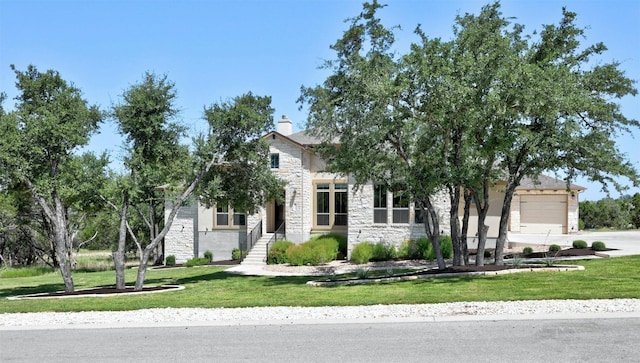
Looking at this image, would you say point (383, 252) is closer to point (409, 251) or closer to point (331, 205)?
point (409, 251)

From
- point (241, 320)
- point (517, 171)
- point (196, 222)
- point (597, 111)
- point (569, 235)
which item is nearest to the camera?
point (241, 320)

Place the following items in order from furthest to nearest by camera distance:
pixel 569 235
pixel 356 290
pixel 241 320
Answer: pixel 569 235 → pixel 356 290 → pixel 241 320

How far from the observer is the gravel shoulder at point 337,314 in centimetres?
1033

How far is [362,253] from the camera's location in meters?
25.6

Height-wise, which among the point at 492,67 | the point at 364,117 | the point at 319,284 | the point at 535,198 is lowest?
the point at 319,284

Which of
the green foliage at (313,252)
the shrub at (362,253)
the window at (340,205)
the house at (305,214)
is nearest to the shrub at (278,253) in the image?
the green foliage at (313,252)

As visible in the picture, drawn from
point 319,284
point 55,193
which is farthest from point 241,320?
point 55,193

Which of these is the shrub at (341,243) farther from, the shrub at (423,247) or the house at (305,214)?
the shrub at (423,247)

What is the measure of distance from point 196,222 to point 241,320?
20.3 m

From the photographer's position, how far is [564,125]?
51.9ft

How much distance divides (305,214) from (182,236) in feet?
22.4

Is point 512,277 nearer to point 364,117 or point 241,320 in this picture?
point 364,117

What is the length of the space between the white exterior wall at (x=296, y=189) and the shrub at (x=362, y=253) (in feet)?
11.6

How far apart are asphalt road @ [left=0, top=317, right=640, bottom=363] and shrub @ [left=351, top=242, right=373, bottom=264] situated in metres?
15.5
